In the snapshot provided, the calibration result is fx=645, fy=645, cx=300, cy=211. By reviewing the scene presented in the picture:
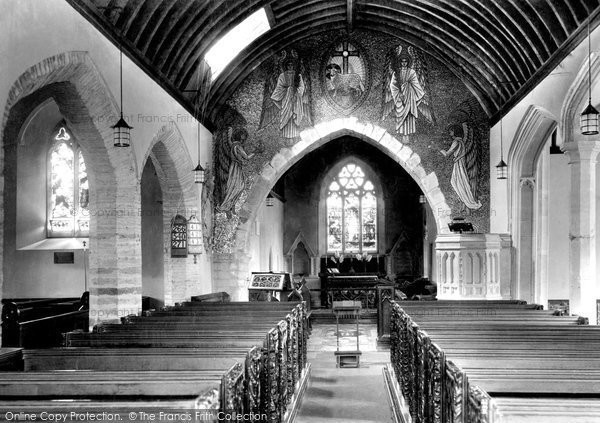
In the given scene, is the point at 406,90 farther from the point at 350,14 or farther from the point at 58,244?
the point at 58,244

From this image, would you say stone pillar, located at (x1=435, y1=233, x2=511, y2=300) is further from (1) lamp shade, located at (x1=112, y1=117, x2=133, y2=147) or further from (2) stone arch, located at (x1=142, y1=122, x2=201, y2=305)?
(1) lamp shade, located at (x1=112, y1=117, x2=133, y2=147)

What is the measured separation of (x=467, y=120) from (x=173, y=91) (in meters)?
6.33

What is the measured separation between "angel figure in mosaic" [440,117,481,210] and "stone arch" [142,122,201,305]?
542 centimetres

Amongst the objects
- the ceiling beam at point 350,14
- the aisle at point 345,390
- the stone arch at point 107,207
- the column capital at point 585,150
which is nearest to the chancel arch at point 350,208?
the ceiling beam at point 350,14

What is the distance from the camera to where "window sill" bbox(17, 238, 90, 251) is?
13.6 metres

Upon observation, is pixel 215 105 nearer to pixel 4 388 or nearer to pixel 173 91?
pixel 173 91

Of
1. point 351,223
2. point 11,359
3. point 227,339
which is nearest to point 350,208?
point 351,223

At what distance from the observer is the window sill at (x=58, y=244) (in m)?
13.6

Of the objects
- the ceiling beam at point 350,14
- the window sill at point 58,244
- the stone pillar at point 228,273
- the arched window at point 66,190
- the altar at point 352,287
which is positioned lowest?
the altar at point 352,287

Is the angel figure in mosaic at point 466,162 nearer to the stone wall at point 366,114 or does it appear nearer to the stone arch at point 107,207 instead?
the stone wall at point 366,114

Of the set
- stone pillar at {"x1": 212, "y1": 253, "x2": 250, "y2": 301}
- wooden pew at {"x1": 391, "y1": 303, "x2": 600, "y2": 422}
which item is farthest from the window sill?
wooden pew at {"x1": 391, "y1": 303, "x2": 600, "y2": 422}

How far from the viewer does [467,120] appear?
13789mm

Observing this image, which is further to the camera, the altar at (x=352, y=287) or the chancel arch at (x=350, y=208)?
the chancel arch at (x=350, y=208)

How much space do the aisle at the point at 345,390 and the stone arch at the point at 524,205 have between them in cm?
372
